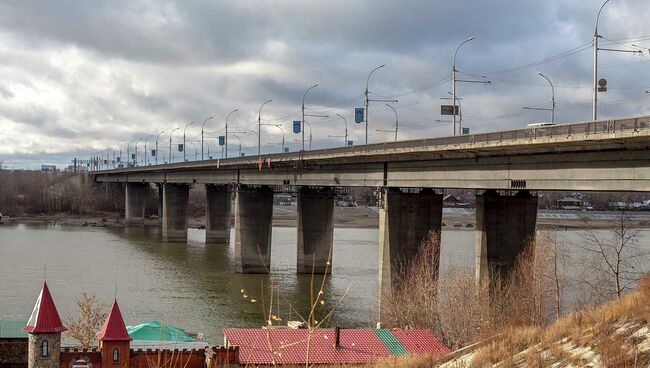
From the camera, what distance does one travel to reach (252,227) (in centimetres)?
7688

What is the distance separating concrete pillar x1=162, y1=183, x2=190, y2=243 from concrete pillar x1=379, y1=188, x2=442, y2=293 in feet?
209

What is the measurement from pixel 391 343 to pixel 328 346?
2.79m

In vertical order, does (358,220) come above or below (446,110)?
below

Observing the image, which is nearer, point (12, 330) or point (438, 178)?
point (12, 330)

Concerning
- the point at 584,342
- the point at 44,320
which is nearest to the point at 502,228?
the point at 584,342

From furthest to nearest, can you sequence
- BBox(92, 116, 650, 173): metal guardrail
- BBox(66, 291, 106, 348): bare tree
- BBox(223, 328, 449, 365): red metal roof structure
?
1. BBox(66, 291, 106, 348): bare tree
2. BBox(92, 116, 650, 173): metal guardrail
3. BBox(223, 328, 449, 365): red metal roof structure

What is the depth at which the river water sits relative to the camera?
48.7 m

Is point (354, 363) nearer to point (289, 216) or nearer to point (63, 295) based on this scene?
point (63, 295)

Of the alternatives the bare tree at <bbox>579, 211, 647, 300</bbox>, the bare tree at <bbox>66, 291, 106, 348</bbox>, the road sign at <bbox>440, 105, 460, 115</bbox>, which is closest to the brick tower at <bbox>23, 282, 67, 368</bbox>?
the bare tree at <bbox>66, 291, 106, 348</bbox>

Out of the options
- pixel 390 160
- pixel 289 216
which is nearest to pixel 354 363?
pixel 390 160

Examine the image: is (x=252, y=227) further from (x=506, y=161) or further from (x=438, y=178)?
(x=506, y=161)

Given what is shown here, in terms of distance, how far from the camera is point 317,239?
241 feet

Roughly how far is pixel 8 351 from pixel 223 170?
59.2 m

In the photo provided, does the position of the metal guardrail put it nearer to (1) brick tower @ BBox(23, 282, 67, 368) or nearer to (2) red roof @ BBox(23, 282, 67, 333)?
(2) red roof @ BBox(23, 282, 67, 333)
